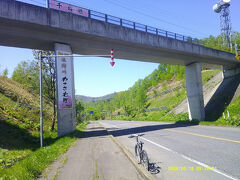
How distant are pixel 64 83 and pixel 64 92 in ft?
2.55

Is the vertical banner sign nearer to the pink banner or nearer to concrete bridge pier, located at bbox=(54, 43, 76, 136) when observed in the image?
concrete bridge pier, located at bbox=(54, 43, 76, 136)

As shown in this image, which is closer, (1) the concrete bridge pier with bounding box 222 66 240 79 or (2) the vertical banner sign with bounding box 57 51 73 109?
(2) the vertical banner sign with bounding box 57 51 73 109

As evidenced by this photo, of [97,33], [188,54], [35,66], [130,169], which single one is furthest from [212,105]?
[35,66]

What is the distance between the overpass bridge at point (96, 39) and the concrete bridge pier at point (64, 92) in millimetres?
94

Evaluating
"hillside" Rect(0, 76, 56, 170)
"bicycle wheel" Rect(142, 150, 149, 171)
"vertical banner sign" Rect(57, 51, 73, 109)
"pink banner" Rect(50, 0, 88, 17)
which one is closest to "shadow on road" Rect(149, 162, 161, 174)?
"bicycle wheel" Rect(142, 150, 149, 171)

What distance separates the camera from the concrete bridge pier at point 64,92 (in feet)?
43.3

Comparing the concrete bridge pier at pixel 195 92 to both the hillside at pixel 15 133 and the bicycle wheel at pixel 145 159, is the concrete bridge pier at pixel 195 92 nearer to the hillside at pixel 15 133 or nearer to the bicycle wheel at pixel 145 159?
the hillside at pixel 15 133

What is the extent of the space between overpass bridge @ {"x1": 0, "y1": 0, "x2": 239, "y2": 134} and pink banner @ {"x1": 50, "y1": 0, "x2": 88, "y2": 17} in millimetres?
471

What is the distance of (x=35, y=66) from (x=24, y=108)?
4.78 m

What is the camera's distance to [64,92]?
44.5ft

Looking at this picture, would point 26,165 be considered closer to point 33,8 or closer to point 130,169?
point 130,169

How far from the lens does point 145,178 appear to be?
14.0ft

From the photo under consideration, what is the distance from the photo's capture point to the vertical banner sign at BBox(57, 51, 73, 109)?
13.4 metres
